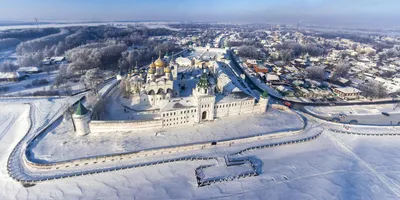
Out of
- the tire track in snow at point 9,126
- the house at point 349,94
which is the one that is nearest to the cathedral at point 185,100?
the tire track in snow at point 9,126

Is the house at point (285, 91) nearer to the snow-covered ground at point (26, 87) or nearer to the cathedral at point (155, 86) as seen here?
the cathedral at point (155, 86)

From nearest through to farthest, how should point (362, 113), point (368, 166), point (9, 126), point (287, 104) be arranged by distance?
point (368, 166), point (9, 126), point (362, 113), point (287, 104)

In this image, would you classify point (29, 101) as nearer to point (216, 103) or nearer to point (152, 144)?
point (152, 144)

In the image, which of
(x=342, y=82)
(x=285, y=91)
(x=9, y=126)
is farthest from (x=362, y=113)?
(x=9, y=126)

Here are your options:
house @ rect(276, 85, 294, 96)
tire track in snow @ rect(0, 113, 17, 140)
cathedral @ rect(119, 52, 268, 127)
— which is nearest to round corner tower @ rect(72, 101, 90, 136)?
cathedral @ rect(119, 52, 268, 127)

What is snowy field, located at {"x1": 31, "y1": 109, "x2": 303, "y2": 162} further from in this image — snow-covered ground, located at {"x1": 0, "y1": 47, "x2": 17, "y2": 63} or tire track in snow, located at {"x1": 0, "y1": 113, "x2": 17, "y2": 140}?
snow-covered ground, located at {"x1": 0, "y1": 47, "x2": 17, "y2": 63}

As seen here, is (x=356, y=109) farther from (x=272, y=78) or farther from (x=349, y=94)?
(x=272, y=78)
